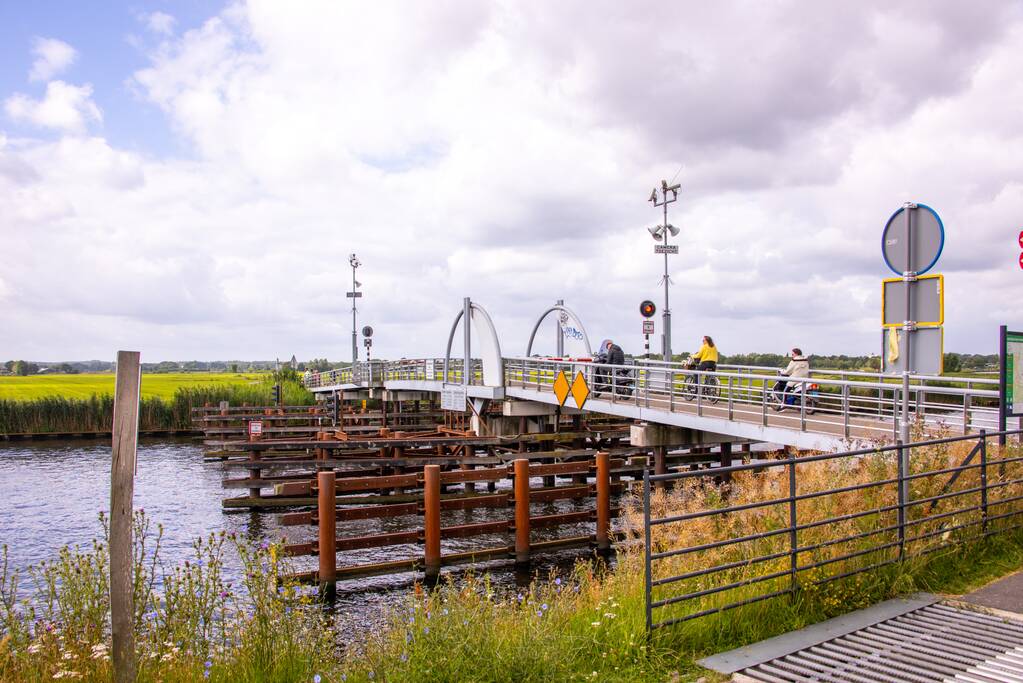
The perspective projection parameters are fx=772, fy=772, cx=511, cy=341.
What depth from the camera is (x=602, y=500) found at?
54.5 ft

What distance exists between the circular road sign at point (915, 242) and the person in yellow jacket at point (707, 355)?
580 inches

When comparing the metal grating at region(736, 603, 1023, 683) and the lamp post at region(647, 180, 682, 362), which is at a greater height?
the lamp post at region(647, 180, 682, 362)

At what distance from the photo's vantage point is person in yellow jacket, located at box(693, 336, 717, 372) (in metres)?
22.4

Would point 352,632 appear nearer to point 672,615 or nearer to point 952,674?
point 672,615

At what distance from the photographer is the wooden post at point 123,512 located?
5059 mm

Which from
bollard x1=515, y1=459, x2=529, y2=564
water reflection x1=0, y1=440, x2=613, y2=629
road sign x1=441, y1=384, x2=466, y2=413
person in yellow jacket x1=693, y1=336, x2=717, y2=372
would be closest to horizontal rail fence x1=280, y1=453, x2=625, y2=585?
bollard x1=515, y1=459, x2=529, y2=564

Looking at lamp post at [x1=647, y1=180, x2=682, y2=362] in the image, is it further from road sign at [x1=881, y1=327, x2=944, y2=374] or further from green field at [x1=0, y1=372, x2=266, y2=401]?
green field at [x1=0, y1=372, x2=266, y2=401]

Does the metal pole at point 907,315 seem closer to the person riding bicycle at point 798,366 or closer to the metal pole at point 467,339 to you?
the person riding bicycle at point 798,366

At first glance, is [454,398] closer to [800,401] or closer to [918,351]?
[800,401]

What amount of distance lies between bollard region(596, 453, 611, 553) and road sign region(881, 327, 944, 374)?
28.9ft

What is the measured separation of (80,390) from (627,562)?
7709cm

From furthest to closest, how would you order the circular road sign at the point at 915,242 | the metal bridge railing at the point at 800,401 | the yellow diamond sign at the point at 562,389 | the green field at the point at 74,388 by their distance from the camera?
the green field at the point at 74,388 → the yellow diamond sign at the point at 562,389 → the metal bridge railing at the point at 800,401 → the circular road sign at the point at 915,242

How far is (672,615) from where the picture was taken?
581cm

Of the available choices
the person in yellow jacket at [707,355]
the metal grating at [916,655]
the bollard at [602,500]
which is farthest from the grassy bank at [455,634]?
the person in yellow jacket at [707,355]
